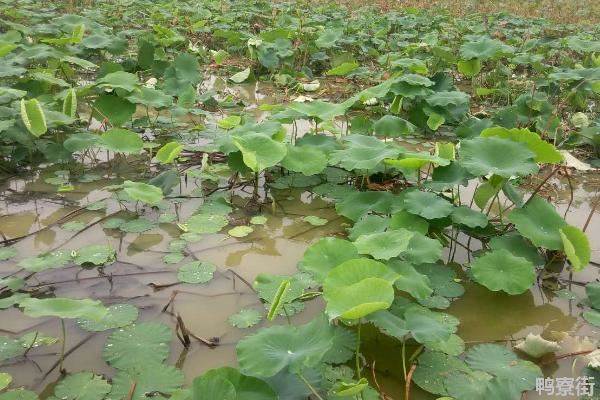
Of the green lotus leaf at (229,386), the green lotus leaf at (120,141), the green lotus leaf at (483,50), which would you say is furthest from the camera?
the green lotus leaf at (483,50)

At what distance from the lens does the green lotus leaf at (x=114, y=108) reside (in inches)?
125

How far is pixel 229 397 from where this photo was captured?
1.29m

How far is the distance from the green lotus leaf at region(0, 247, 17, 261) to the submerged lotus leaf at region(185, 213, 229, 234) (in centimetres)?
72

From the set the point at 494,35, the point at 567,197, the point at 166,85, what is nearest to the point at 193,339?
the point at 567,197

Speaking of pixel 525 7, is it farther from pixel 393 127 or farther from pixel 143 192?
pixel 143 192

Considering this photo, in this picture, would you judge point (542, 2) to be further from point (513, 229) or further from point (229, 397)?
point (229, 397)

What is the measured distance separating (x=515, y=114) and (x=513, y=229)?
143cm

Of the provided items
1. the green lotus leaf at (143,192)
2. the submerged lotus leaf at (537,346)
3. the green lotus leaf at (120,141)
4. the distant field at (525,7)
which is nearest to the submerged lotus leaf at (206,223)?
the green lotus leaf at (143,192)

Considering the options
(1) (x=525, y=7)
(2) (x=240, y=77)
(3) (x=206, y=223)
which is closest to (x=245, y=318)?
(3) (x=206, y=223)

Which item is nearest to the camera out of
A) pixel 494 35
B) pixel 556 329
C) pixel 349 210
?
pixel 556 329

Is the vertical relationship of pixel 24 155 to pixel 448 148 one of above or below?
below

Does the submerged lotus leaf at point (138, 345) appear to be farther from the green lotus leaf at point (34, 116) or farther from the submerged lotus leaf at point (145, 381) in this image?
the green lotus leaf at point (34, 116)

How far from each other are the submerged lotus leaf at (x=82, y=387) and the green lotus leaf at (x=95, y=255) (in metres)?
0.63

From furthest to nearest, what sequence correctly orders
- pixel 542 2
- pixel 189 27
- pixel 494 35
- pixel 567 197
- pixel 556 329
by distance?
1. pixel 542 2
2. pixel 494 35
3. pixel 189 27
4. pixel 567 197
5. pixel 556 329
